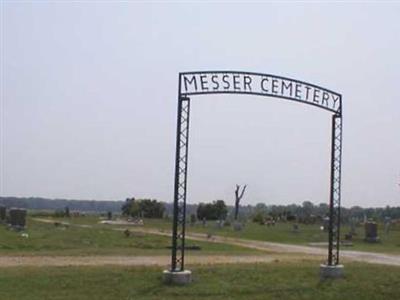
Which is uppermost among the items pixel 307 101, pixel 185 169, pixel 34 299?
pixel 307 101

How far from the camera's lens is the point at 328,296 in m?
15.8

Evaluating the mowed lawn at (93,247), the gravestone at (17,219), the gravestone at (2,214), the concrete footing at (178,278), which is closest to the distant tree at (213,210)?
the gravestone at (2,214)

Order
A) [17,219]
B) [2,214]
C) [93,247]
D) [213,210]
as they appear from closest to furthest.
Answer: [93,247], [17,219], [2,214], [213,210]

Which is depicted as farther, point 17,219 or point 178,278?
point 17,219

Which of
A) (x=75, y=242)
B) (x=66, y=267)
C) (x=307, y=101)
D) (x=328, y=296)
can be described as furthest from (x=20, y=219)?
(x=328, y=296)

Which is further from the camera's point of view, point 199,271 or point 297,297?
point 199,271

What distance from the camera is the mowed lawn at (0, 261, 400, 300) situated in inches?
596

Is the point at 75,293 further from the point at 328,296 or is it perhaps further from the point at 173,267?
the point at 328,296

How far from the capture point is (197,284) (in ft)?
54.3

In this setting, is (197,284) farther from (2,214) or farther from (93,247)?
(2,214)

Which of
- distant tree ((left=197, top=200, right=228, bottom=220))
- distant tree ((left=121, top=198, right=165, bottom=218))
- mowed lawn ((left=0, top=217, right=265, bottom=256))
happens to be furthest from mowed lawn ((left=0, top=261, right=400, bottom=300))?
distant tree ((left=121, top=198, right=165, bottom=218))

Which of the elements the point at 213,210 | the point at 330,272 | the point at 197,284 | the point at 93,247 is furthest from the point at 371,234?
the point at 213,210

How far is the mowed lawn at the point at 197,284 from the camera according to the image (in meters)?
15.1

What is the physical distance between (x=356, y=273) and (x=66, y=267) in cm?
746
